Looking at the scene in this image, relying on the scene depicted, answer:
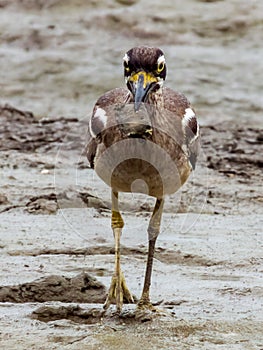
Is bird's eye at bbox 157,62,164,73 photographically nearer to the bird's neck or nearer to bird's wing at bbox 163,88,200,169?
the bird's neck

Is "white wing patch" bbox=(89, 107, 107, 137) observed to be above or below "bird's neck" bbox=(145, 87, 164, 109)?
below

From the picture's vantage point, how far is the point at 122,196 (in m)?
8.48

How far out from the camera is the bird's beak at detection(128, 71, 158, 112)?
5.75 metres

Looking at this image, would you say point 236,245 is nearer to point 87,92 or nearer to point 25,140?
point 25,140

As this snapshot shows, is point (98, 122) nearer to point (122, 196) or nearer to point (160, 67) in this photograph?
point (160, 67)

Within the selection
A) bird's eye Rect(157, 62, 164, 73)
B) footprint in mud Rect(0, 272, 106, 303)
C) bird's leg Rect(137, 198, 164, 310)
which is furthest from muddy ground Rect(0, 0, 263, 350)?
bird's eye Rect(157, 62, 164, 73)

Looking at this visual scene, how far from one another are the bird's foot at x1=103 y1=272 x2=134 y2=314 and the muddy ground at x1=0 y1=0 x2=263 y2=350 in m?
0.08

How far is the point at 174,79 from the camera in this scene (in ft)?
45.8

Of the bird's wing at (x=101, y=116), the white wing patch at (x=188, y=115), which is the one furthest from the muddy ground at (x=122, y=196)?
the white wing patch at (x=188, y=115)

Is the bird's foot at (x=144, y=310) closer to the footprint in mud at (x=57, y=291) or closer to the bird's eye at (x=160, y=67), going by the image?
the footprint in mud at (x=57, y=291)

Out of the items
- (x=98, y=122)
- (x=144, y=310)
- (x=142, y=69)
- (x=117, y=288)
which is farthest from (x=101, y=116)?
(x=144, y=310)

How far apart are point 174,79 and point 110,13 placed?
92.1 inches

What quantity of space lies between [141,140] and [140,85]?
0.33 m

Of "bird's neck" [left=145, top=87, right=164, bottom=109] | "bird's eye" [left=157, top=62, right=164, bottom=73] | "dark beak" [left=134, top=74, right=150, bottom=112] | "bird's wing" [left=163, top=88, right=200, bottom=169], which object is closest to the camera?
"dark beak" [left=134, top=74, right=150, bottom=112]
